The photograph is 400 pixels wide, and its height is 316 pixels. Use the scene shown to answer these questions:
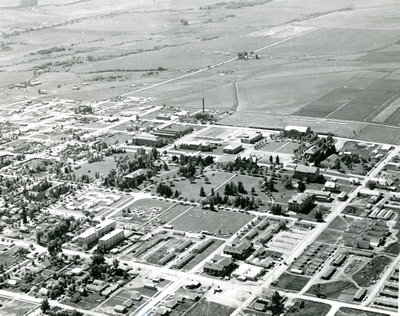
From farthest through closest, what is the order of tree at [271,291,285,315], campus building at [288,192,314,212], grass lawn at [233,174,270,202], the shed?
grass lawn at [233,174,270,202] < campus building at [288,192,314,212] < the shed < tree at [271,291,285,315]

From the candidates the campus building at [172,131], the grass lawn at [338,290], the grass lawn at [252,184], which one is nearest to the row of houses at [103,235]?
the grass lawn at [252,184]

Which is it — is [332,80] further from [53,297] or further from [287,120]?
[53,297]

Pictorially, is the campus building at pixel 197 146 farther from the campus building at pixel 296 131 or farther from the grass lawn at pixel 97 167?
the campus building at pixel 296 131

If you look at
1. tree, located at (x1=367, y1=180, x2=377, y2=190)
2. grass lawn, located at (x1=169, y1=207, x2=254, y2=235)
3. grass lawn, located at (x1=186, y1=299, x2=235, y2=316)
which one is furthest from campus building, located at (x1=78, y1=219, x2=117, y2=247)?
tree, located at (x1=367, y1=180, x2=377, y2=190)

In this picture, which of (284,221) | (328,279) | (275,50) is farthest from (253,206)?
(275,50)

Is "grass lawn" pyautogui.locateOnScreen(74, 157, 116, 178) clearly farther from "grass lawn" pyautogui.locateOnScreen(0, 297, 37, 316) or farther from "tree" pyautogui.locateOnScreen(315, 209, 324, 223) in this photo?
"grass lawn" pyautogui.locateOnScreen(0, 297, 37, 316)

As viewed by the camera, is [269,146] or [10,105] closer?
[269,146]
